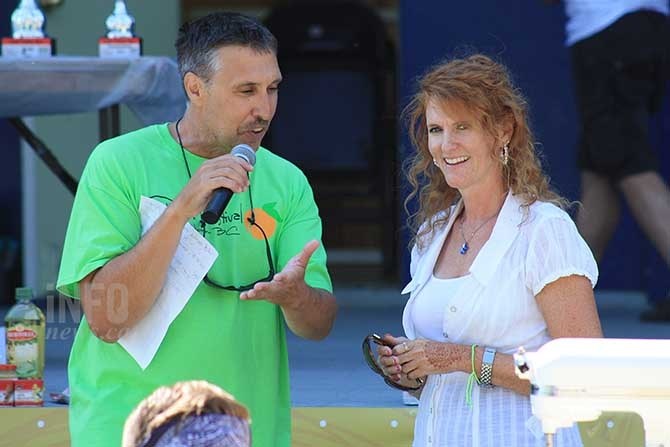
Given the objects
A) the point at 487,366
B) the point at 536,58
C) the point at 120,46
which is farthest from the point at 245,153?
the point at 536,58

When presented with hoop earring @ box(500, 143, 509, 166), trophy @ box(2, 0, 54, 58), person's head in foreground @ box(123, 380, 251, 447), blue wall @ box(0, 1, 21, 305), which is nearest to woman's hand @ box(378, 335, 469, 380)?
hoop earring @ box(500, 143, 509, 166)

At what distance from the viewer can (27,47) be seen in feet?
15.9

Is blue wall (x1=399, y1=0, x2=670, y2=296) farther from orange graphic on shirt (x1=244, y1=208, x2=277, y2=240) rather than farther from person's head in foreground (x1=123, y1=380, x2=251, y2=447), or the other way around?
person's head in foreground (x1=123, y1=380, x2=251, y2=447)

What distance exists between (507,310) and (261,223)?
58 centimetres

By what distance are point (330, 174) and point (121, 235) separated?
5.95m

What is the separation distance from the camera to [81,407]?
10.2 feet

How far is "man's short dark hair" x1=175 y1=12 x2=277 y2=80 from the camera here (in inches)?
122

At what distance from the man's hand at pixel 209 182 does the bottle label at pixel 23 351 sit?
1508 millimetres

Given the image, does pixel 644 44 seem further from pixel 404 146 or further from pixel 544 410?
pixel 544 410

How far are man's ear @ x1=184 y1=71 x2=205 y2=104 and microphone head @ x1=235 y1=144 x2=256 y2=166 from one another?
7.8 inches

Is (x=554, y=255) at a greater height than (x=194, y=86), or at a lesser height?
lesser

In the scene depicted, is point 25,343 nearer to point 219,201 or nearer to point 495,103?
point 219,201

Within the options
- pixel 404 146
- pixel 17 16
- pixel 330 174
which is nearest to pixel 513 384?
pixel 17 16

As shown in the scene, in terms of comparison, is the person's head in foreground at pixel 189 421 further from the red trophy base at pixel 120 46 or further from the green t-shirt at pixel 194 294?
the red trophy base at pixel 120 46
